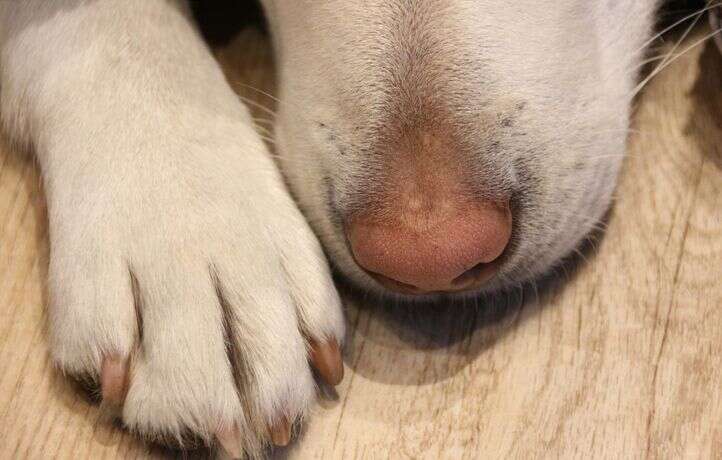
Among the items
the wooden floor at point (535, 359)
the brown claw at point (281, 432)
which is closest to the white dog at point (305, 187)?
the brown claw at point (281, 432)

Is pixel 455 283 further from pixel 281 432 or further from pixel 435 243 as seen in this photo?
pixel 281 432

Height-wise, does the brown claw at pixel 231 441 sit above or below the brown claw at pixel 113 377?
below

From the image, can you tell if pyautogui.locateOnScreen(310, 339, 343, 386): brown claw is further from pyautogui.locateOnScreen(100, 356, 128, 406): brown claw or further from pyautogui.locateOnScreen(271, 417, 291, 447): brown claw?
pyautogui.locateOnScreen(100, 356, 128, 406): brown claw

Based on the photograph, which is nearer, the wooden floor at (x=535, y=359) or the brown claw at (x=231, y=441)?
the brown claw at (x=231, y=441)

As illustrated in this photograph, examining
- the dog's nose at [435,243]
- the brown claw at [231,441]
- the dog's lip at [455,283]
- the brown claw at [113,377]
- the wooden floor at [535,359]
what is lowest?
the wooden floor at [535,359]

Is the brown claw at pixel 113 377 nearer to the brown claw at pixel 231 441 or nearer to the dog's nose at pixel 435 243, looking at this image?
the brown claw at pixel 231 441

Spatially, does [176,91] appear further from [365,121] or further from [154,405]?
[154,405]

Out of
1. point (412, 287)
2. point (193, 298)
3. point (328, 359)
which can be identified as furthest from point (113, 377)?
point (412, 287)
